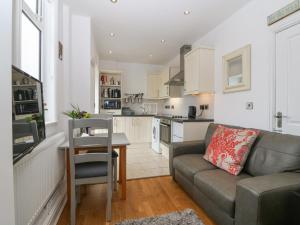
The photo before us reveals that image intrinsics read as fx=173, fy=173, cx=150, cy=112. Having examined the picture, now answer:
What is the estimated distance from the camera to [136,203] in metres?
2.11

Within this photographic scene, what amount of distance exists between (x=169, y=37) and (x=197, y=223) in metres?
3.49

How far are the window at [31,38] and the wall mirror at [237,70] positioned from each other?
2.69 metres

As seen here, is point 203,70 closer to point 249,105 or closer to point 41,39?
point 249,105

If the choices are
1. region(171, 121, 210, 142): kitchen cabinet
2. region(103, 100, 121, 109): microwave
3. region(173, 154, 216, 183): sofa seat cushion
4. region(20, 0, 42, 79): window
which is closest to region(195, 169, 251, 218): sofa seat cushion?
region(173, 154, 216, 183): sofa seat cushion

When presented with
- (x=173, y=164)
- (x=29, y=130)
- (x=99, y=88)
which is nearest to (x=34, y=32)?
(x=29, y=130)

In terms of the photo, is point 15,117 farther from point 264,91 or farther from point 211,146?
point 264,91

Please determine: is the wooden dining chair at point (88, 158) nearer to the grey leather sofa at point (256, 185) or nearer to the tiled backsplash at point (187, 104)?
the grey leather sofa at point (256, 185)

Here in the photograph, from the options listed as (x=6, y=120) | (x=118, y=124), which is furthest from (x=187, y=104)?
(x=6, y=120)

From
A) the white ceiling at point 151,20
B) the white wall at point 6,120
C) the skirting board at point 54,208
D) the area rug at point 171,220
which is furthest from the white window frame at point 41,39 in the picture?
the area rug at point 171,220

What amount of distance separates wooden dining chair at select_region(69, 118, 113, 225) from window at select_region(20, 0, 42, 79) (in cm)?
72

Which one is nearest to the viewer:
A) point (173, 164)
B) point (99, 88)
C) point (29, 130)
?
point (29, 130)

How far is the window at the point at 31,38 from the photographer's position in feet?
5.08

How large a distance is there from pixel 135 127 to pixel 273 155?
163 inches

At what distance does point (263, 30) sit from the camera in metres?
2.28
